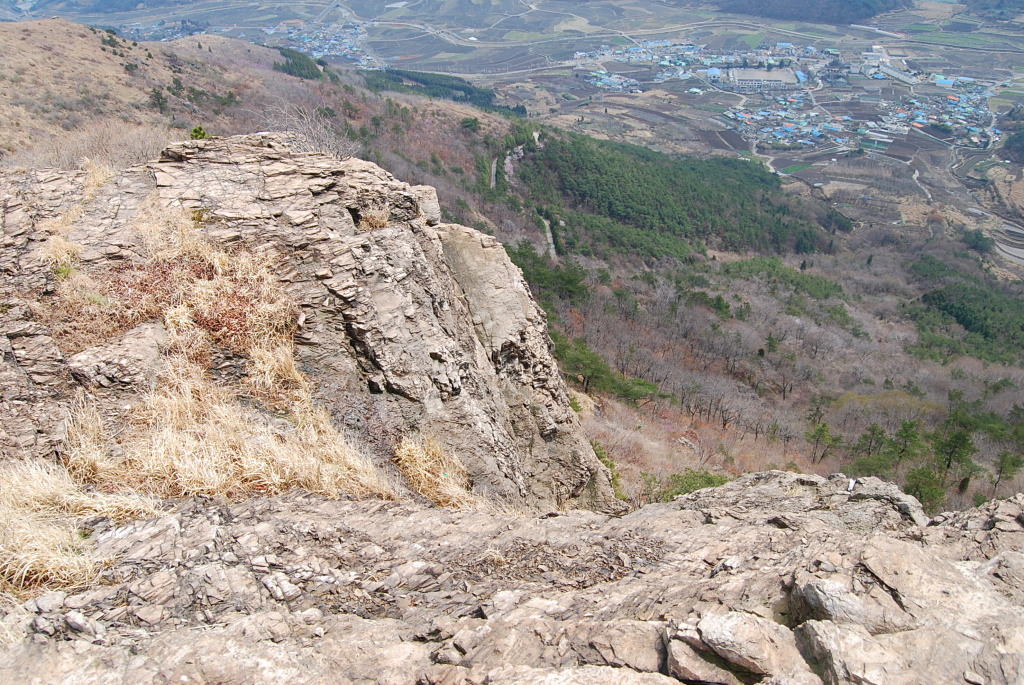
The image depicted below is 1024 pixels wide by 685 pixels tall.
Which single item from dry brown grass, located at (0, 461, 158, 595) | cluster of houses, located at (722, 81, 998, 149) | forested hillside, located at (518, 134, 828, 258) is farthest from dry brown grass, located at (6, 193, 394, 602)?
cluster of houses, located at (722, 81, 998, 149)

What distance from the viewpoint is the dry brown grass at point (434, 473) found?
6023 millimetres

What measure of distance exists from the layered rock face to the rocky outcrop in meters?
1.56

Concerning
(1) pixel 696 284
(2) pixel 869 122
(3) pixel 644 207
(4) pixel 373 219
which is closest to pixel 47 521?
(4) pixel 373 219

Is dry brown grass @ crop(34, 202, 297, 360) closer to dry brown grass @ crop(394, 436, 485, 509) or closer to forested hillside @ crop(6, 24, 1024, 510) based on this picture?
dry brown grass @ crop(394, 436, 485, 509)

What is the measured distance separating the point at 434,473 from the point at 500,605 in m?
2.24

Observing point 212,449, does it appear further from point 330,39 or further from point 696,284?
point 330,39

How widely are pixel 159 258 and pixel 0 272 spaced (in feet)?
→ 4.90

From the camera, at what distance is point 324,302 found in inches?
265

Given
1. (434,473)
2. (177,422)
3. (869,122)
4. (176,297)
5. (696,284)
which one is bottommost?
(696,284)

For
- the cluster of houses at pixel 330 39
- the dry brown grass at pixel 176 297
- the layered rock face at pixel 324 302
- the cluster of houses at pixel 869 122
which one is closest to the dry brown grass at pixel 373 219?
the layered rock face at pixel 324 302

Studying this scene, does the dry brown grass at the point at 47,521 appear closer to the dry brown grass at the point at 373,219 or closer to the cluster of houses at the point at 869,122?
the dry brown grass at the point at 373,219

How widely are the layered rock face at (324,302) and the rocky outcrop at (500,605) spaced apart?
1.56 meters

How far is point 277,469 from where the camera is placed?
16.9ft

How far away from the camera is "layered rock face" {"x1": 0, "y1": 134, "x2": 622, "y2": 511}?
562 centimetres
